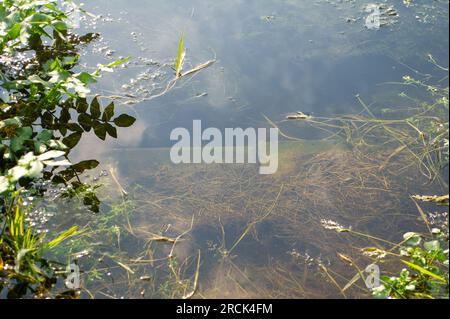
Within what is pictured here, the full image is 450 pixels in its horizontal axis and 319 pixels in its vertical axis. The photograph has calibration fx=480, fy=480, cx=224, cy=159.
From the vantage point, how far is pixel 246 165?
9.86 feet

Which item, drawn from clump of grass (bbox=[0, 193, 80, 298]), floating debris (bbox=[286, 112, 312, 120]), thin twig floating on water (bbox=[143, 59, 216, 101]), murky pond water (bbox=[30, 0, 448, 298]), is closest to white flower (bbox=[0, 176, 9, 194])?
clump of grass (bbox=[0, 193, 80, 298])

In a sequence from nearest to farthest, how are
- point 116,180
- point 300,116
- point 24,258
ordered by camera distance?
point 24,258, point 116,180, point 300,116

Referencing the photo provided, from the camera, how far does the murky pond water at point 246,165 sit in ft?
8.22

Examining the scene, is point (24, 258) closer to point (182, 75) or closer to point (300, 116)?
point (182, 75)

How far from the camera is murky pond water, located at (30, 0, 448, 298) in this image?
8.22 ft

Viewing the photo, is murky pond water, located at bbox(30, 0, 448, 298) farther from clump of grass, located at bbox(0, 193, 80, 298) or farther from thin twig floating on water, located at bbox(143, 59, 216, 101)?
clump of grass, located at bbox(0, 193, 80, 298)

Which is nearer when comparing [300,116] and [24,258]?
[24,258]

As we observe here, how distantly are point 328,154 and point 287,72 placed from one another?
83cm

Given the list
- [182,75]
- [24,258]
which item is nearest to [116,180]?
[24,258]

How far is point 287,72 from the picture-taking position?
361 cm
